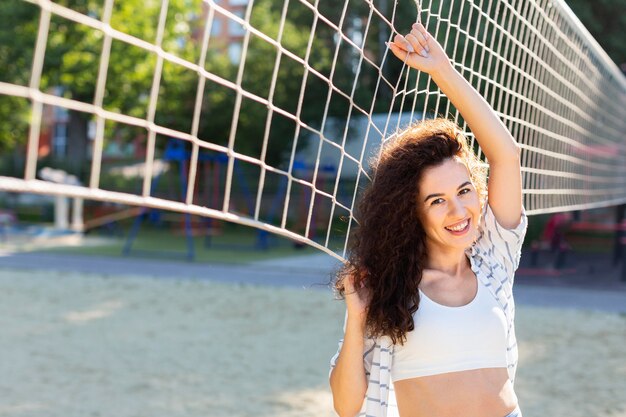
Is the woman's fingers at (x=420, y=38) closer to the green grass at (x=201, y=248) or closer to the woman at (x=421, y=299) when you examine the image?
the woman at (x=421, y=299)

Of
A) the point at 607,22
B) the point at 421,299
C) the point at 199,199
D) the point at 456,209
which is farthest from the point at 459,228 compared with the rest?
the point at 199,199

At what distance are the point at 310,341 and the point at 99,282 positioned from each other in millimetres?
4348

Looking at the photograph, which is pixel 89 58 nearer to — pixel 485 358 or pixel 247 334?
pixel 247 334

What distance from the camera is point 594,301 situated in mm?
8953

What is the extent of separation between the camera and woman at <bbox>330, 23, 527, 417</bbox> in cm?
186

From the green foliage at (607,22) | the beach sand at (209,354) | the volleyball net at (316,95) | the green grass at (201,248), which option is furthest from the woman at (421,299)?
the green foliage at (607,22)

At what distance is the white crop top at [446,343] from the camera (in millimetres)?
1893

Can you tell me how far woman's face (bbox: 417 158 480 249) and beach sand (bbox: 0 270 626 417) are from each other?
266cm

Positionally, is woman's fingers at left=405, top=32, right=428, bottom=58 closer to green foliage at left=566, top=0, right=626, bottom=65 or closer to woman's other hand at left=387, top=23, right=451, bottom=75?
woman's other hand at left=387, top=23, right=451, bottom=75

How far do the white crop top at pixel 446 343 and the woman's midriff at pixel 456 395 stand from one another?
0.06 ft

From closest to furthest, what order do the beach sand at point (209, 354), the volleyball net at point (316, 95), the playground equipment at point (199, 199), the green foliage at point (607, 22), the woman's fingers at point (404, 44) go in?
the woman's fingers at point (404, 44), the volleyball net at point (316, 95), the beach sand at point (209, 354), the playground equipment at point (199, 199), the green foliage at point (607, 22)

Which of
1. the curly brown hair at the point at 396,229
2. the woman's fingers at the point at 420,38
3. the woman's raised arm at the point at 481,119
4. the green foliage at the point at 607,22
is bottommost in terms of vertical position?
the curly brown hair at the point at 396,229

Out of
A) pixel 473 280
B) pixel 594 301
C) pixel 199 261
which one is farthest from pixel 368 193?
pixel 199 261

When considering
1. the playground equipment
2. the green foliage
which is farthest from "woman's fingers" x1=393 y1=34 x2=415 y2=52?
the green foliage
